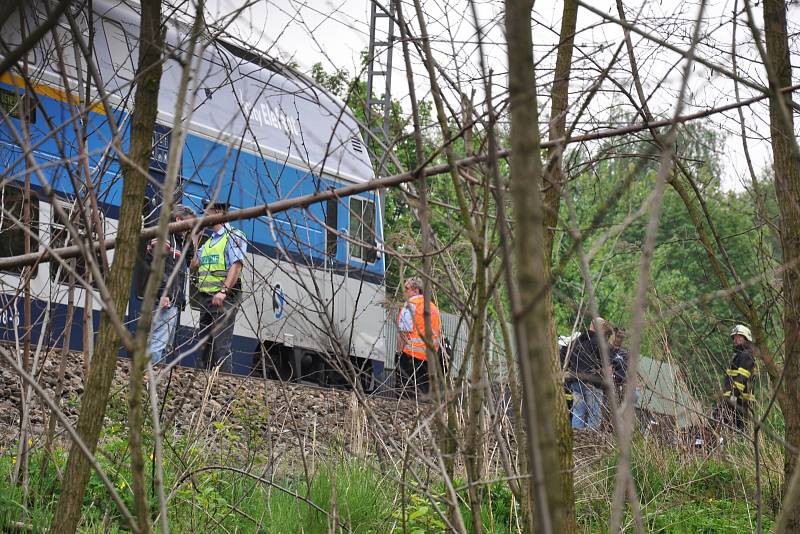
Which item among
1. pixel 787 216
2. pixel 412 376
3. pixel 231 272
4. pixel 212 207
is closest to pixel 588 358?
pixel 412 376

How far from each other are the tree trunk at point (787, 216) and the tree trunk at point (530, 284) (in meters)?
2.74

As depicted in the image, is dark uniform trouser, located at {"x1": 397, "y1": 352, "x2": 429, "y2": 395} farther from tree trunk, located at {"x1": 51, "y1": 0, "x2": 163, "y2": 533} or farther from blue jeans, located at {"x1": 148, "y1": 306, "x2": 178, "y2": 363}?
tree trunk, located at {"x1": 51, "y1": 0, "x2": 163, "y2": 533}

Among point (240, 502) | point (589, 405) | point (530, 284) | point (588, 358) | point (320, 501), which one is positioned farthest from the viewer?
point (588, 358)

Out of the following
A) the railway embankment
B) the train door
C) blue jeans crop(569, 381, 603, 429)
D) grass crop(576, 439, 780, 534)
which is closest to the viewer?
the railway embankment

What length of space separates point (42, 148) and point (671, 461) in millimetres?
5612

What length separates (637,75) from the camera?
4.31 meters

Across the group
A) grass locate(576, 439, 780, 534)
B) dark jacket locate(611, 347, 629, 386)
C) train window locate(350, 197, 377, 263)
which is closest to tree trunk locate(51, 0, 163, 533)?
train window locate(350, 197, 377, 263)

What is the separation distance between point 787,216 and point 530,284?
3144 millimetres

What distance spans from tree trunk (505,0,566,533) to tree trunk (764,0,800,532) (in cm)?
274

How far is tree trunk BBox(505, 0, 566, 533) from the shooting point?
95 cm

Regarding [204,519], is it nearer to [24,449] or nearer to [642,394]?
[24,449]

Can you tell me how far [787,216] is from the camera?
3.79 metres

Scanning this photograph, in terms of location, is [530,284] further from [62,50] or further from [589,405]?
[589,405]

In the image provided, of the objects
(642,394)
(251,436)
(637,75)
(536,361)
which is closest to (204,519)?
(251,436)
